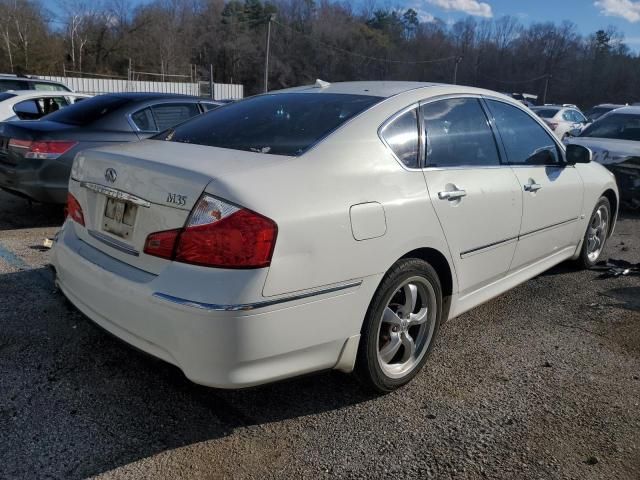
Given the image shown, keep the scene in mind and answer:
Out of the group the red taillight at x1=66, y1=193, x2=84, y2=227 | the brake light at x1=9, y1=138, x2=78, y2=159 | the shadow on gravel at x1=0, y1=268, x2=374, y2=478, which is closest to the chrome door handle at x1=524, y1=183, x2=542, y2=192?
the shadow on gravel at x1=0, y1=268, x2=374, y2=478

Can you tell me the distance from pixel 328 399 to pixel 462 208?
4.15 ft

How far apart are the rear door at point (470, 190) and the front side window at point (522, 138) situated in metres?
0.18

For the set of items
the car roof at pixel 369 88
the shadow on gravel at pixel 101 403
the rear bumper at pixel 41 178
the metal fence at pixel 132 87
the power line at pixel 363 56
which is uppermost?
the power line at pixel 363 56

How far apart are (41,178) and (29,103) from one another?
4.55 metres

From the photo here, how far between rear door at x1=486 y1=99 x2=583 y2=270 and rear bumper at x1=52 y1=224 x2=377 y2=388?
173 centimetres

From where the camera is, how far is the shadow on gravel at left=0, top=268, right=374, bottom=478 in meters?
2.31

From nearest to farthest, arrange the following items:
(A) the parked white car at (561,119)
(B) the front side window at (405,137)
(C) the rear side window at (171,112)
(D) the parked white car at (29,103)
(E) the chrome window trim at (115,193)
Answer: (E) the chrome window trim at (115,193)
(B) the front side window at (405,137)
(C) the rear side window at (171,112)
(D) the parked white car at (29,103)
(A) the parked white car at (561,119)

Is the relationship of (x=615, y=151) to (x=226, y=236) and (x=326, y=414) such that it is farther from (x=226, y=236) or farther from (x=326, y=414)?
(x=226, y=236)

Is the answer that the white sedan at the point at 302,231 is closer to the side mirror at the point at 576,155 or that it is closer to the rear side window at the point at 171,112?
the side mirror at the point at 576,155

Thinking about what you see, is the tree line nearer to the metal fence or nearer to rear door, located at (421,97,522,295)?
the metal fence

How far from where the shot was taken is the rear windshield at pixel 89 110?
19.5ft

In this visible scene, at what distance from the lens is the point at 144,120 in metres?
6.28

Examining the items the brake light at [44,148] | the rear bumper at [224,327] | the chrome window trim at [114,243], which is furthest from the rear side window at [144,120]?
the rear bumper at [224,327]

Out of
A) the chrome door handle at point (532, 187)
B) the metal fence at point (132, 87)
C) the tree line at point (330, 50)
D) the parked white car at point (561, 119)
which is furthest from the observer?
the tree line at point (330, 50)
